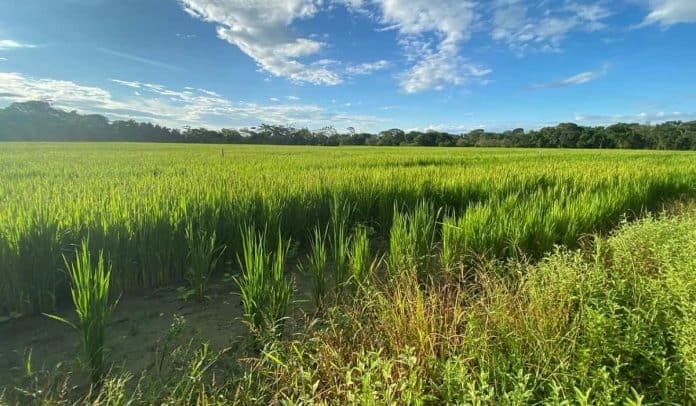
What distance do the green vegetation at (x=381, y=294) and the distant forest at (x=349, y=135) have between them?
4809 cm

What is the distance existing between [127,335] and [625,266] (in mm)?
3277

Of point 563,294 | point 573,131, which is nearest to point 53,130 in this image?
point 563,294

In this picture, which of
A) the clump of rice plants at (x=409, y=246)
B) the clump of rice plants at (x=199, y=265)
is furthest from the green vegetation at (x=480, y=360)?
the clump of rice plants at (x=199, y=265)

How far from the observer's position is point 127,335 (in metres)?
2.12

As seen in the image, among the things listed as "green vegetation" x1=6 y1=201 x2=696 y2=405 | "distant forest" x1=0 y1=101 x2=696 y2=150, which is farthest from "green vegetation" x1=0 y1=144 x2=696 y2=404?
"distant forest" x1=0 y1=101 x2=696 y2=150

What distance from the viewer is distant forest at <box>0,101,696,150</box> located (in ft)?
137

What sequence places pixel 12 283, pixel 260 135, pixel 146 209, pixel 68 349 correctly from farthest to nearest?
pixel 260 135 < pixel 146 209 < pixel 12 283 < pixel 68 349

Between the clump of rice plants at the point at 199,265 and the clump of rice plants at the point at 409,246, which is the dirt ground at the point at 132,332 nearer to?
the clump of rice plants at the point at 199,265

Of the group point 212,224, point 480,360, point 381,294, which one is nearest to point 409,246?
point 381,294

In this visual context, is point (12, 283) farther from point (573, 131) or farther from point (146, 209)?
point (573, 131)

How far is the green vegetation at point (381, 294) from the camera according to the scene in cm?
137

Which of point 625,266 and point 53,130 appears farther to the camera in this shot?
point 53,130

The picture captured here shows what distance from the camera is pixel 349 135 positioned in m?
62.1

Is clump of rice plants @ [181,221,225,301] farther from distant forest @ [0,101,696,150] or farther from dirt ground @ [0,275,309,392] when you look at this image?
distant forest @ [0,101,696,150]
